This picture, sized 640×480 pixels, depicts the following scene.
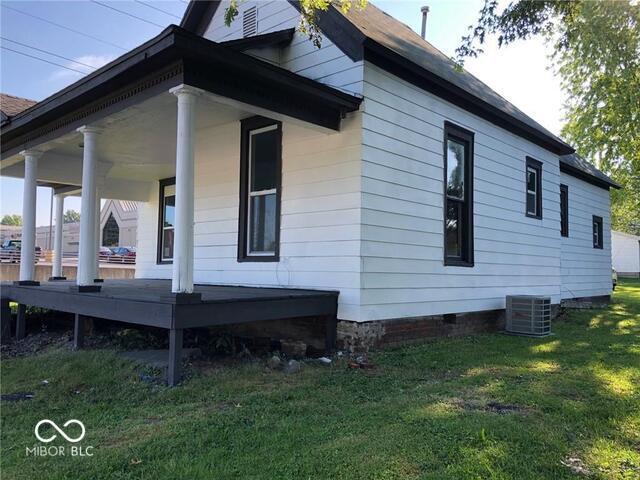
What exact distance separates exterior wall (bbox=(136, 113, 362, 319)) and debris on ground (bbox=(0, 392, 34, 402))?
333cm

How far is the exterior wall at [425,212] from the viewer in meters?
6.42

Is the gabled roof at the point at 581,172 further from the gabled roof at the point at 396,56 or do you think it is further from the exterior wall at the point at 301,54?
the exterior wall at the point at 301,54

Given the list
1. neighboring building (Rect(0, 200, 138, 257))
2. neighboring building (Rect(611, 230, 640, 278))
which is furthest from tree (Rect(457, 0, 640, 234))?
neighboring building (Rect(0, 200, 138, 257))

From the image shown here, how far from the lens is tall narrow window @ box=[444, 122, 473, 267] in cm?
809

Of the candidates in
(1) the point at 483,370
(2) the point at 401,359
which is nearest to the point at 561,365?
(1) the point at 483,370

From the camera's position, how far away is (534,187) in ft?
35.7

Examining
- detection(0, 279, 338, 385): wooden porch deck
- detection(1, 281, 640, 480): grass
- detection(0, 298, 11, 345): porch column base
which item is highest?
detection(0, 279, 338, 385): wooden porch deck

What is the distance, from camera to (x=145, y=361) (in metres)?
5.69

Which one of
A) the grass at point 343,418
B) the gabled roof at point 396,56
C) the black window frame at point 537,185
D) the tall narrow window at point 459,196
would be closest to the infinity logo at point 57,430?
the grass at point 343,418

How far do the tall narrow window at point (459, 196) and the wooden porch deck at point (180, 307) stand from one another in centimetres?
286

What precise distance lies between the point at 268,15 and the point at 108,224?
2237 inches

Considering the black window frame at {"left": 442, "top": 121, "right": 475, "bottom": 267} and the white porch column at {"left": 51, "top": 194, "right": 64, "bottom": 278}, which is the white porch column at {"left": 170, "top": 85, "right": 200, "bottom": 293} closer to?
the black window frame at {"left": 442, "top": 121, "right": 475, "bottom": 267}

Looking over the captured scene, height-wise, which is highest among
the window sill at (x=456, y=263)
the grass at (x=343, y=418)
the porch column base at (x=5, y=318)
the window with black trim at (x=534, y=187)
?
the window with black trim at (x=534, y=187)

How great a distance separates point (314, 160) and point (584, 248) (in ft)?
36.2
